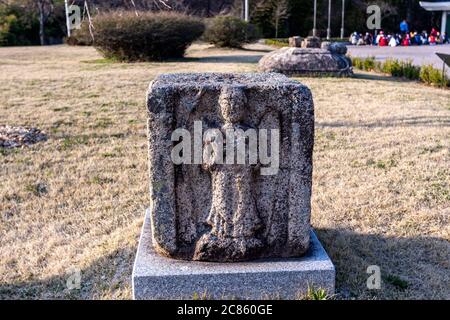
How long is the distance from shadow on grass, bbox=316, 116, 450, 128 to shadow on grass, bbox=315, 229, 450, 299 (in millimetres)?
4436

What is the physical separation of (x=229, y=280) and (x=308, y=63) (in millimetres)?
12178

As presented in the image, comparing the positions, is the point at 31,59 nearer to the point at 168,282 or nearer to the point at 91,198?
the point at 91,198

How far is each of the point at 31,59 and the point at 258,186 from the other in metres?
20.8

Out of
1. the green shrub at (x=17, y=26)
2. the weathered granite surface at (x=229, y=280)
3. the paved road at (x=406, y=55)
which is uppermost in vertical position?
the green shrub at (x=17, y=26)

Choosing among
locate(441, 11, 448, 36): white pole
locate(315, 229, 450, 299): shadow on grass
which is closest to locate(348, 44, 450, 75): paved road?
locate(441, 11, 448, 36): white pole

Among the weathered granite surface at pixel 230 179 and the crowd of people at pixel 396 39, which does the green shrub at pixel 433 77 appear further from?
the crowd of people at pixel 396 39

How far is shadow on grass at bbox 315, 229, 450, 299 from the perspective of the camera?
3.74 metres

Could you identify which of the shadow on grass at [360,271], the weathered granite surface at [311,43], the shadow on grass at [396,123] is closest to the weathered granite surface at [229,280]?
the shadow on grass at [360,271]

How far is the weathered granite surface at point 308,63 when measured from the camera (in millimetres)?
14875

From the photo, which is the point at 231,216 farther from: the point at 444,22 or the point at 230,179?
the point at 444,22

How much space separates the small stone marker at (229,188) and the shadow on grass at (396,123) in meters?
5.47

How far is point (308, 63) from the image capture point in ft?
48.8

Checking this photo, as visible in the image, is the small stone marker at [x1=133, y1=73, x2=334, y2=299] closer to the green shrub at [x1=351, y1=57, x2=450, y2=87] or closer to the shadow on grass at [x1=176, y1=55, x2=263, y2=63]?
the green shrub at [x1=351, y1=57, x2=450, y2=87]
